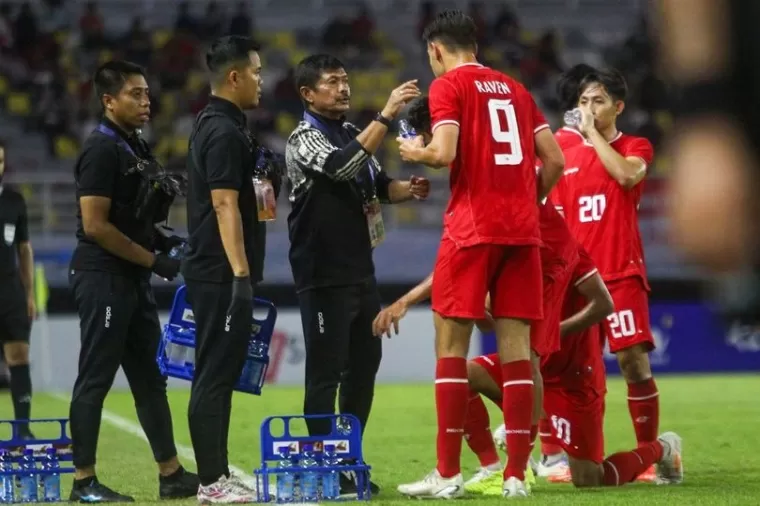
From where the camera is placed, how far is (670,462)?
7070 millimetres

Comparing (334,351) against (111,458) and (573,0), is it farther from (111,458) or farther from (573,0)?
(573,0)

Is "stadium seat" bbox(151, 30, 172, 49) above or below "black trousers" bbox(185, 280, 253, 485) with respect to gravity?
above

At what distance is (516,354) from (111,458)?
3824 millimetres

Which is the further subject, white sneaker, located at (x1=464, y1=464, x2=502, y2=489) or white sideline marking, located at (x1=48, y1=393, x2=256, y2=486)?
white sideline marking, located at (x1=48, y1=393, x2=256, y2=486)

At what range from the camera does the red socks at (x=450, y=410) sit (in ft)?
19.6

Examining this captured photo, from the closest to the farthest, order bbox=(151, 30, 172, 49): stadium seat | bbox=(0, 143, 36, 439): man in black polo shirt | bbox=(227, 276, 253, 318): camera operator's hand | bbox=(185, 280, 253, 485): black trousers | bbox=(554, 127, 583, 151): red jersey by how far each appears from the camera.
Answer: bbox=(227, 276, 253, 318): camera operator's hand < bbox=(185, 280, 253, 485): black trousers < bbox=(554, 127, 583, 151): red jersey < bbox=(0, 143, 36, 439): man in black polo shirt < bbox=(151, 30, 172, 49): stadium seat

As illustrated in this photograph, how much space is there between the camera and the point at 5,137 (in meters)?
22.2

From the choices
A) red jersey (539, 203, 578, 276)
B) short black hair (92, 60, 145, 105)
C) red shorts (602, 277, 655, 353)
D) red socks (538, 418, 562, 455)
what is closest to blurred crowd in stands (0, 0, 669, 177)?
red shorts (602, 277, 655, 353)

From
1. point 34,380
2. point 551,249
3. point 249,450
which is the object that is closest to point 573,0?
point 34,380

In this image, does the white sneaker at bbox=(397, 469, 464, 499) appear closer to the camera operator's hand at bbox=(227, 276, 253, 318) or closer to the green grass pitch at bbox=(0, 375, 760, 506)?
the green grass pitch at bbox=(0, 375, 760, 506)

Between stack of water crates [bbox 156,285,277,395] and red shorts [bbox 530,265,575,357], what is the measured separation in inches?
49.3

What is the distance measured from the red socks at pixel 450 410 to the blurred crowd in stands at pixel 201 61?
15810 mm

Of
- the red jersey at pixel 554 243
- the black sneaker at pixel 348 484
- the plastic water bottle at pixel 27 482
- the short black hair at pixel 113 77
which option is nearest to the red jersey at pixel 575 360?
the red jersey at pixel 554 243

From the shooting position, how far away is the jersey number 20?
608 centimetres
